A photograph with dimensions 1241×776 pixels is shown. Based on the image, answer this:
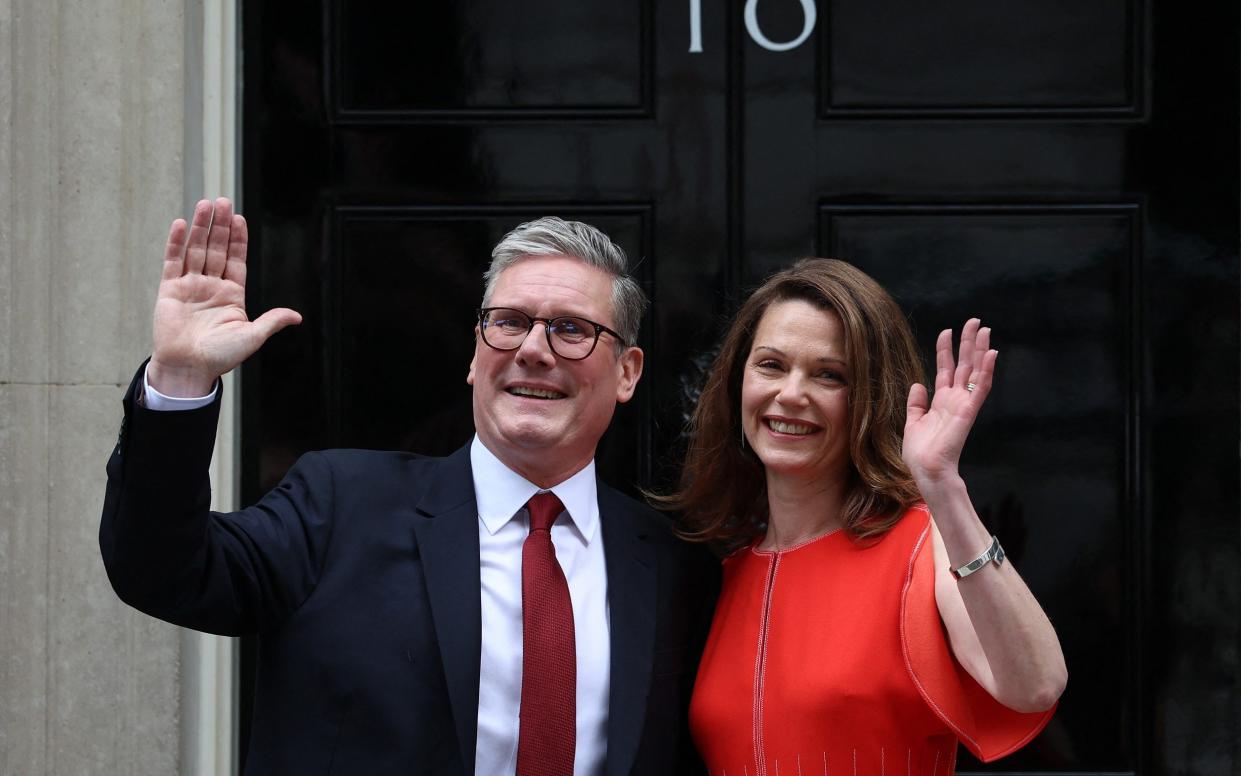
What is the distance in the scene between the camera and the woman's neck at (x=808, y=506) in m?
2.77

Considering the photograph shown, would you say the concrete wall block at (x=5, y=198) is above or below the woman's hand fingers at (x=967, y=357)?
above

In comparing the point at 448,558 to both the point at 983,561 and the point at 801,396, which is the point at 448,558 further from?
the point at 983,561

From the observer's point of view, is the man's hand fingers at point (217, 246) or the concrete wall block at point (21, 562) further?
the concrete wall block at point (21, 562)

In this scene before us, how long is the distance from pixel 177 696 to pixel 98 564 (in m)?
0.40

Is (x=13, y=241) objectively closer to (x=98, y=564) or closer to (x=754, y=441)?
(x=98, y=564)

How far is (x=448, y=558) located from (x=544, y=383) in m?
0.42

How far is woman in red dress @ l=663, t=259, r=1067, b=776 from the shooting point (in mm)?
2221

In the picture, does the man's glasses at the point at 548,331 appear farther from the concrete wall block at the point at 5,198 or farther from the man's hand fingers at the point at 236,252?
the concrete wall block at the point at 5,198

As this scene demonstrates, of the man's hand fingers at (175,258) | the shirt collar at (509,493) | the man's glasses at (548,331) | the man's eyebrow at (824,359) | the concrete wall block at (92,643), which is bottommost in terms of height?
the concrete wall block at (92,643)

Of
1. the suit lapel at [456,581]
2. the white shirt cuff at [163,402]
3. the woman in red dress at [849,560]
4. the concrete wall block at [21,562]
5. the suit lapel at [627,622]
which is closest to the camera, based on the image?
the white shirt cuff at [163,402]

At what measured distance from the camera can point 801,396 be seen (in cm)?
265

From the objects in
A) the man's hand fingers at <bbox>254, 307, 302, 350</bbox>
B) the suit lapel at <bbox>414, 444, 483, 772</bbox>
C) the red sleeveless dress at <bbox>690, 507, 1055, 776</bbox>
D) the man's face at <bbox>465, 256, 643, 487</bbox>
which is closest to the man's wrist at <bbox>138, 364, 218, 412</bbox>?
the man's hand fingers at <bbox>254, 307, 302, 350</bbox>

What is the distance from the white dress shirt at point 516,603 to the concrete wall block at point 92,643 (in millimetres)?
1099

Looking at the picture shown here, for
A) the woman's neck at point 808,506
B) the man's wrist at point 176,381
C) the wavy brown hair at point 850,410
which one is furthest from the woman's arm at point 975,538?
the man's wrist at point 176,381
